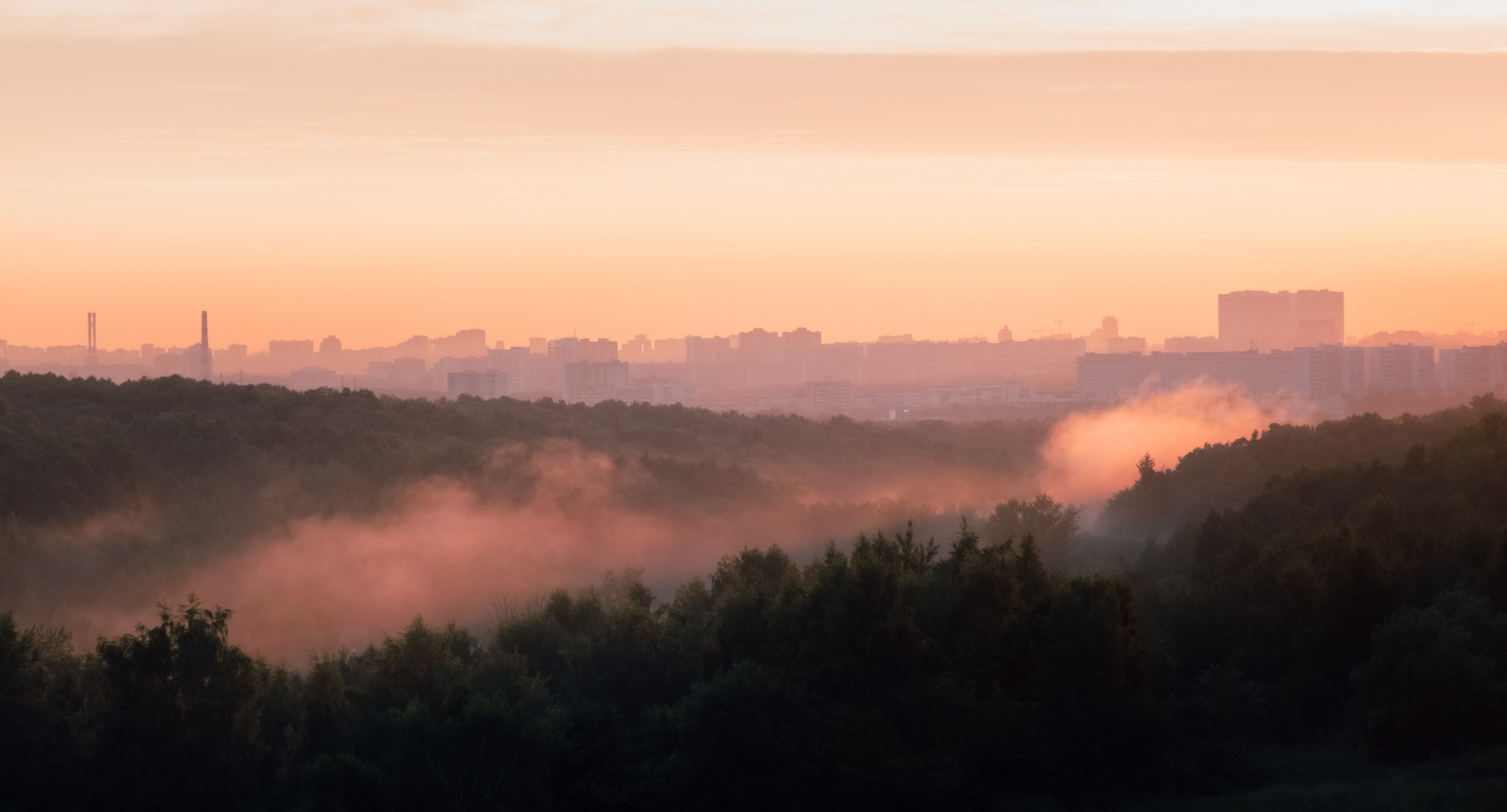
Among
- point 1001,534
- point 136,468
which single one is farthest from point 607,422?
point 1001,534

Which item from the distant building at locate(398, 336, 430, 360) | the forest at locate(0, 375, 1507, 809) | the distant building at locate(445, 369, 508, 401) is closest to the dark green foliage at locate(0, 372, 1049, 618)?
the forest at locate(0, 375, 1507, 809)

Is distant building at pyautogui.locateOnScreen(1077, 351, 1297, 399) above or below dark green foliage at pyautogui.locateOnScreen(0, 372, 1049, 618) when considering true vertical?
above

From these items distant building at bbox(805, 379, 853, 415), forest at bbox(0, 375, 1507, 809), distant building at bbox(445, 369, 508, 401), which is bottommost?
forest at bbox(0, 375, 1507, 809)

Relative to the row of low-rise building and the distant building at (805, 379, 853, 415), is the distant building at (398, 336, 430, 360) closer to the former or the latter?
the distant building at (805, 379, 853, 415)

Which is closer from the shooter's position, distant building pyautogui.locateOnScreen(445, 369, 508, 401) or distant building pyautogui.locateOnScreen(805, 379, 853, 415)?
distant building pyautogui.locateOnScreen(445, 369, 508, 401)

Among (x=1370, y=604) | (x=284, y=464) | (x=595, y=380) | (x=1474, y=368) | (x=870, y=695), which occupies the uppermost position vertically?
(x=595, y=380)

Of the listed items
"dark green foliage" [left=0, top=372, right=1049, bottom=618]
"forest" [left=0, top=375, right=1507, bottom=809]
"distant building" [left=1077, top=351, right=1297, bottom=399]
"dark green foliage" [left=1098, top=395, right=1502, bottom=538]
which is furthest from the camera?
"distant building" [left=1077, top=351, right=1297, bottom=399]

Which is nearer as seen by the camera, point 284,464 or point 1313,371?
point 284,464

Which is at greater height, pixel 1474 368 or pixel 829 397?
pixel 1474 368

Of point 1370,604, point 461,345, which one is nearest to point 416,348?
point 461,345

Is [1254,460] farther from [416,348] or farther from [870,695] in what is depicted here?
[416,348]

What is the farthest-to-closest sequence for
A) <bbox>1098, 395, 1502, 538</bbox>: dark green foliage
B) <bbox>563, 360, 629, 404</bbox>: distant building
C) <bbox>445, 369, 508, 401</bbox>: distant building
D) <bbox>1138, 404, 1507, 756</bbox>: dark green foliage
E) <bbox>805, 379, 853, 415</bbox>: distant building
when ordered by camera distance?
1. <bbox>805, 379, 853, 415</bbox>: distant building
2. <bbox>563, 360, 629, 404</bbox>: distant building
3. <bbox>445, 369, 508, 401</bbox>: distant building
4. <bbox>1098, 395, 1502, 538</bbox>: dark green foliage
5. <bbox>1138, 404, 1507, 756</bbox>: dark green foliage

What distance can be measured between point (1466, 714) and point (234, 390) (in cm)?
4769

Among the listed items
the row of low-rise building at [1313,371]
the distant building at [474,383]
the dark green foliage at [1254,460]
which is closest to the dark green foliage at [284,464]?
the dark green foliage at [1254,460]
